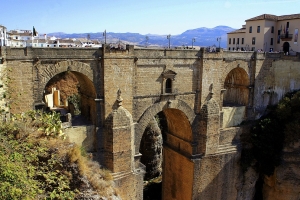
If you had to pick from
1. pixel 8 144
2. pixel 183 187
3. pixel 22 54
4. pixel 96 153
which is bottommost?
pixel 183 187

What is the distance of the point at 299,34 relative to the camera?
109 feet

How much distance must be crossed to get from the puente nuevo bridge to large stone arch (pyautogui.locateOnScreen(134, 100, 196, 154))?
0.07 m

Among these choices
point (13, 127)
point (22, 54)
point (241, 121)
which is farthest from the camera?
point (241, 121)

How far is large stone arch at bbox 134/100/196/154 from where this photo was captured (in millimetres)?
18922

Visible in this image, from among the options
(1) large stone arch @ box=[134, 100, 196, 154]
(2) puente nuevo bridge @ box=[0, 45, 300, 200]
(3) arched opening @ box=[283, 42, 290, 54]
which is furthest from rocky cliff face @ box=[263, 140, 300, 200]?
(3) arched opening @ box=[283, 42, 290, 54]

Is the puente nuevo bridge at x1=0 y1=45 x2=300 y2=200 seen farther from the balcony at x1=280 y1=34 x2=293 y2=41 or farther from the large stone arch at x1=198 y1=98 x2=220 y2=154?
the balcony at x1=280 y1=34 x2=293 y2=41

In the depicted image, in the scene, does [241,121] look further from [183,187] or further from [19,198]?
[19,198]

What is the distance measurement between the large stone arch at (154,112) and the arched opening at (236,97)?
3.67 m

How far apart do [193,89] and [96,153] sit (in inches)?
312

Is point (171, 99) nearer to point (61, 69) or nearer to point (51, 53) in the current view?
point (61, 69)

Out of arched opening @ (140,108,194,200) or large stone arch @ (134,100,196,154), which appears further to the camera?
arched opening @ (140,108,194,200)

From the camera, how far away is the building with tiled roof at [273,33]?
34.0 m

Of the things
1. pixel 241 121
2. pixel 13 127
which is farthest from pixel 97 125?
pixel 241 121

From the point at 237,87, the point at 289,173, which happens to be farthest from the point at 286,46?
the point at 289,173
